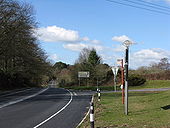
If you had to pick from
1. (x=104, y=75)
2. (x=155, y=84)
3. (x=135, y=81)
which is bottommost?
(x=155, y=84)

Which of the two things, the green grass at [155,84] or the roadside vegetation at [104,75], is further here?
the roadside vegetation at [104,75]

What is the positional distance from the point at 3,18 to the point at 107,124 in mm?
31404

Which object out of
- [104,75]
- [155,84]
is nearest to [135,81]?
[155,84]

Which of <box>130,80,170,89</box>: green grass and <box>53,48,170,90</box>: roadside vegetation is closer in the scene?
<box>130,80,170,89</box>: green grass

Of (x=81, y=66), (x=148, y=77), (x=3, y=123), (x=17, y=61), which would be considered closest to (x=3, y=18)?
(x=17, y=61)

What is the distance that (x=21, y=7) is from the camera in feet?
141

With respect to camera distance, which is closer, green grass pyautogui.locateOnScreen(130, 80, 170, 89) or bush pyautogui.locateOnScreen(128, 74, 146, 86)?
green grass pyautogui.locateOnScreen(130, 80, 170, 89)

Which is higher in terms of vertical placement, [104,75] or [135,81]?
[104,75]

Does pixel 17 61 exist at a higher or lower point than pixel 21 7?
lower

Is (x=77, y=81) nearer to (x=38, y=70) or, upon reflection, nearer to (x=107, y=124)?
(x=38, y=70)

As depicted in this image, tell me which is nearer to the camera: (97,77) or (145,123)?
(145,123)

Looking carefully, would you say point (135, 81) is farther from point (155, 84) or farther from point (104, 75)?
point (104, 75)

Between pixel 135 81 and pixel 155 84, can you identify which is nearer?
pixel 155 84

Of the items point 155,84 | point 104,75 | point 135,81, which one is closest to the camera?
point 155,84
